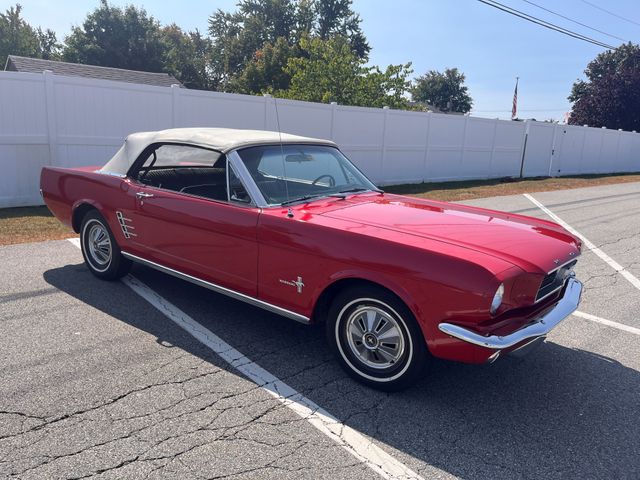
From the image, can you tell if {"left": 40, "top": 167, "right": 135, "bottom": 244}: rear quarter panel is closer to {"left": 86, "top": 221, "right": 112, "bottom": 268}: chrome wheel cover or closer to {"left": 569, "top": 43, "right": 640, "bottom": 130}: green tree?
{"left": 86, "top": 221, "right": 112, "bottom": 268}: chrome wheel cover

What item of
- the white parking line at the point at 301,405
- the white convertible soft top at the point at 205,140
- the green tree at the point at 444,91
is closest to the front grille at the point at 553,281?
the white parking line at the point at 301,405

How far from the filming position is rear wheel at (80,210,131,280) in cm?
512

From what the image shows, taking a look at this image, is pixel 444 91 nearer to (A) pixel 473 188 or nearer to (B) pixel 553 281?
(A) pixel 473 188

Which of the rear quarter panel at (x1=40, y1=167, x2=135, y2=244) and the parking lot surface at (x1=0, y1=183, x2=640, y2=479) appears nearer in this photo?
the parking lot surface at (x1=0, y1=183, x2=640, y2=479)

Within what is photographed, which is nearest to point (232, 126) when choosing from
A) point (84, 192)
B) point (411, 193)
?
point (411, 193)

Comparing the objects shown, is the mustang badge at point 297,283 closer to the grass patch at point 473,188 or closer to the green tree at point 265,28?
the grass patch at point 473,188

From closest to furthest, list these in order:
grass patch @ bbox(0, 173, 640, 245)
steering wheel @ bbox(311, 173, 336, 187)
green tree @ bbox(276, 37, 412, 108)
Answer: steering wheel @ bbox(311, 173, 336, 187) < grass patch @ bbox(0, 173, 640, 245) < green tree @ bbox(276, 37, 412, 108)

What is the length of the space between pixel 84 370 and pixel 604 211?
42.4ft

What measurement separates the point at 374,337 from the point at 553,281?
1.32 m

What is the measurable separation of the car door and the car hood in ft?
2.36

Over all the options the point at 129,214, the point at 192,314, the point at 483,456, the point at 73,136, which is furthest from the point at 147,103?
the point at 483,456

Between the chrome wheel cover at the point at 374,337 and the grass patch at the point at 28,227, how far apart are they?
531cm

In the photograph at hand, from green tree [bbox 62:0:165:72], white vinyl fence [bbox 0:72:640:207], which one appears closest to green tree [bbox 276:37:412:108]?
white vinyl fence [bbox 0:72:640:207]

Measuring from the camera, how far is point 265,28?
5166cm
